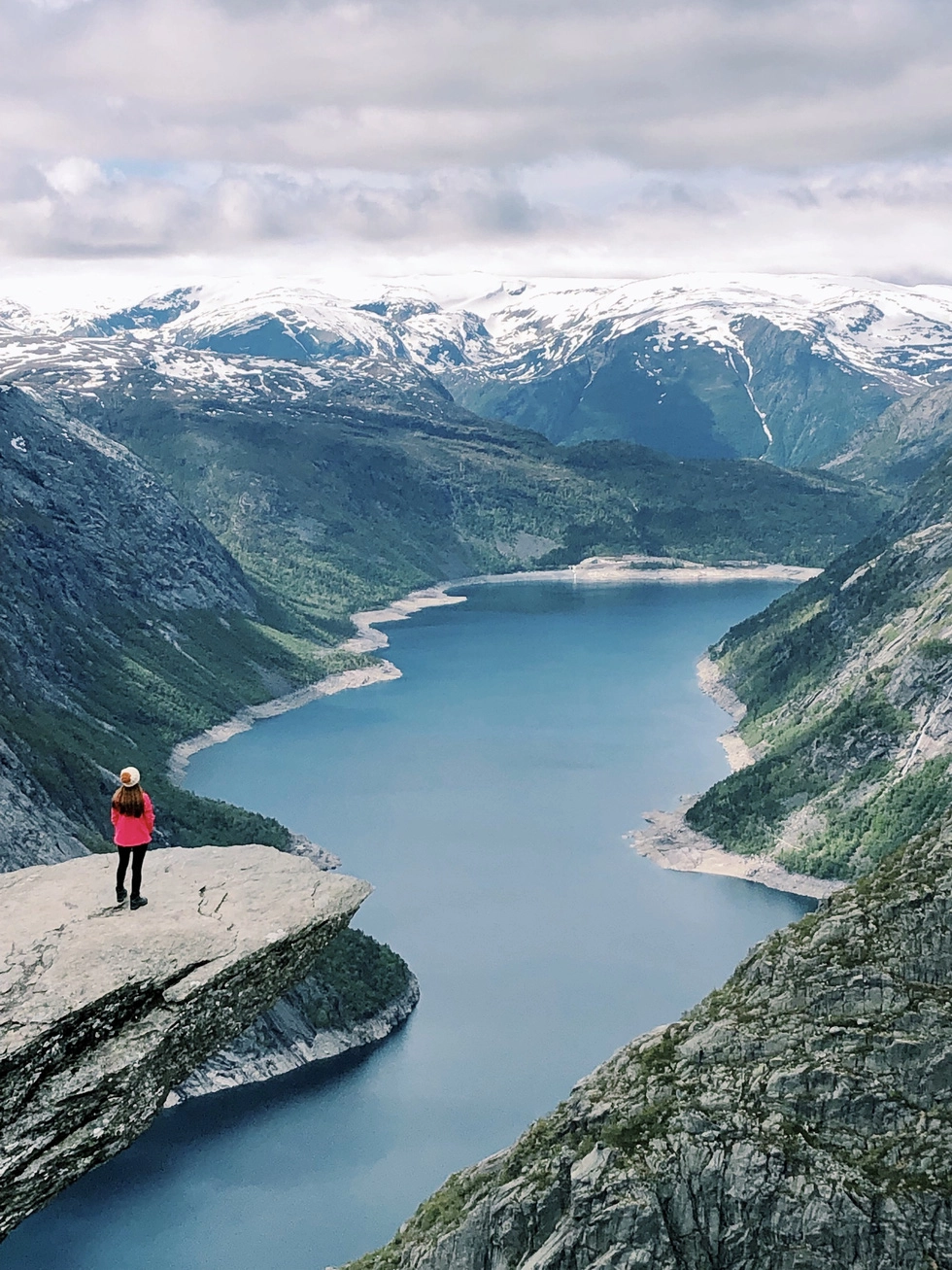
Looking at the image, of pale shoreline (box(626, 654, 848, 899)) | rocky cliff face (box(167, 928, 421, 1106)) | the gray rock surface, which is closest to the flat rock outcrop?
rocky cliff face (box(167, 928, 421, 1106))

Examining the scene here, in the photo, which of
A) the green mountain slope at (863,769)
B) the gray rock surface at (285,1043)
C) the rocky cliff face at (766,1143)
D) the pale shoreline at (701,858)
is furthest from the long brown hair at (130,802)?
the pale shoreline at (701,858)

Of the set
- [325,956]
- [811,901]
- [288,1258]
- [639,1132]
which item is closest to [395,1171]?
[288,1258]

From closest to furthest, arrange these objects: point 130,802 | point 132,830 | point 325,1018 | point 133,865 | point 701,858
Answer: point 132,830, point 133,865, point 130,802, point 325,1018, point 701,858

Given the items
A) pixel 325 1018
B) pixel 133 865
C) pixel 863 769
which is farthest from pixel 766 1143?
pixel 863 769

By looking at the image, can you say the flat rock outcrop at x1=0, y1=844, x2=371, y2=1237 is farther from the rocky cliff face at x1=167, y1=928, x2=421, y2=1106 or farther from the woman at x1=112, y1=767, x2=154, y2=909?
the rocky cliff face at x1=167, y1=928, x2=421, y2=1106

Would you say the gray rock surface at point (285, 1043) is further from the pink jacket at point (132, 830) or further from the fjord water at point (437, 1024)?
the pink jacket at point (132, 830)

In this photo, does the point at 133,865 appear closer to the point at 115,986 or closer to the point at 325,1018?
the point at 115,986
